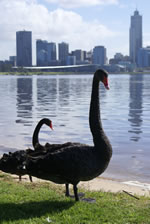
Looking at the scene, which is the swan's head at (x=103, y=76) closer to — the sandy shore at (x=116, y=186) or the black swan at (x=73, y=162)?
the black swan at (x=73, y=162)

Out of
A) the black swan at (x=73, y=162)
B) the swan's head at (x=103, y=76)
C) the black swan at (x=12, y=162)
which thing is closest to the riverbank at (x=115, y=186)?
the black swan at (x=12, y=162)

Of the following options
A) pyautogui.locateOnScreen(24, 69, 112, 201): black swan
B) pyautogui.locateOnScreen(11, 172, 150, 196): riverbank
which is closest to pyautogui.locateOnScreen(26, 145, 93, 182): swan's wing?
pyautogui.locateOnScreen(24, 69, 112, 201): black swan

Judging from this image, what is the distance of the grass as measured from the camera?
164 inches

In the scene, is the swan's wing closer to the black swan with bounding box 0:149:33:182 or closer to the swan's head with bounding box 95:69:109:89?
the black swan with bounding box 0:149:33:182

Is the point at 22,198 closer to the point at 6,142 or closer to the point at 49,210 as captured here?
the point at 49,210

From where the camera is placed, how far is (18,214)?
4293 millimetres

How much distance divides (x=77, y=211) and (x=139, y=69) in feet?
649

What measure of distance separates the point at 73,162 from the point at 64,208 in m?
0.56

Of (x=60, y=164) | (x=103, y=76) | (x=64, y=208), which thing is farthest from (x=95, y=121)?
(x=64, y=208)

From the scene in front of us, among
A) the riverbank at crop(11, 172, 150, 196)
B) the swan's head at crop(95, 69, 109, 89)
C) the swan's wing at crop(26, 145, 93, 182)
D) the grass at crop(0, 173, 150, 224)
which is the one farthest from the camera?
the riverbank at crop(11, 172, 150, 196)

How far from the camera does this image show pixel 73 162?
4574 mm

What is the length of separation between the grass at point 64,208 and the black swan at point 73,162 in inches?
12.9

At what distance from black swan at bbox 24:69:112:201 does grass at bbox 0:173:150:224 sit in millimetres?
328

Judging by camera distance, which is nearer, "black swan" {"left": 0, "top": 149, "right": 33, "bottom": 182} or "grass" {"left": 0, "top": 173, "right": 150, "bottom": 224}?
"grass" {"left": 0, "top": 173, "right": 150, "bottom": 224}
